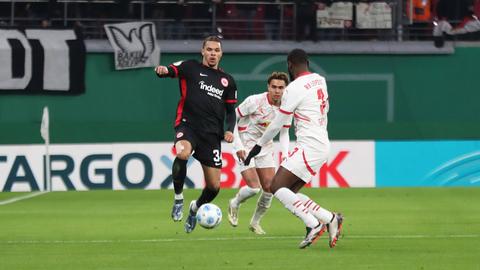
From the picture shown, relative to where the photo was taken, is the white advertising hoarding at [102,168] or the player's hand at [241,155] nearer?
the player's hand at [241,155]

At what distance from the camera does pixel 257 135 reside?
15.5m

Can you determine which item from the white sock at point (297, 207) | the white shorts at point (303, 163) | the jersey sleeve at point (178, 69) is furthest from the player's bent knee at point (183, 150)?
the white sock at point (297, 207)

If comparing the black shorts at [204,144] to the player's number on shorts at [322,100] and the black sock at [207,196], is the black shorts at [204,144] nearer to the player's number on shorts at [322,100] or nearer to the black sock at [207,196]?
the black sock at [207,196]

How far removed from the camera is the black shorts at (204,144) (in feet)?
43.3

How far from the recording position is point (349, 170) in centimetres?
2458

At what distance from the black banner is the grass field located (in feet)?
22.3

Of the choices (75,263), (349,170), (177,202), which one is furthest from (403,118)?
(75,263)

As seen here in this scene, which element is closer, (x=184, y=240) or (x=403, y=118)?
(x=184, y=240)

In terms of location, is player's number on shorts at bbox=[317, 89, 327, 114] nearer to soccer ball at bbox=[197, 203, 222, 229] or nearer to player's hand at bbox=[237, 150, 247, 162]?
soccer ball at bbox=[197, 203, 222, 229]

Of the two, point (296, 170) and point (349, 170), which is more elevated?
point (296, 170)

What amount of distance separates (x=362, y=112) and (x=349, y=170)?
16.7ft

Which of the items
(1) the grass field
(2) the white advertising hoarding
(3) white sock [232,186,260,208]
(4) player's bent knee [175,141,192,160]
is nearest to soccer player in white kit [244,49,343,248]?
(1) the grass field

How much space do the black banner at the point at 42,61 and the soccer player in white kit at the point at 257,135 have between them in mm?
13057

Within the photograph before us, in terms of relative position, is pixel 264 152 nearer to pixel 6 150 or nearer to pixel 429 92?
pixel 6 150
